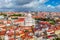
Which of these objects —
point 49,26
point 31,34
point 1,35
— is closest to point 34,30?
point 31,34

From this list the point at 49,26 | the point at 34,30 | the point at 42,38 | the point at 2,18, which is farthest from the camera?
the point at 2,18

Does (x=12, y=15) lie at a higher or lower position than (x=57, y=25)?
higher

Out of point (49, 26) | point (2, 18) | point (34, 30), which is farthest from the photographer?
point (2, 18)

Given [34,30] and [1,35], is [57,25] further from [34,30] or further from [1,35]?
[1,35]

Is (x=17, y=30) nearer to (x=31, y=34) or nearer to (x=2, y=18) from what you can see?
(x=31, y=34)

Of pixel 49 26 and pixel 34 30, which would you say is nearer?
pixel 34 30

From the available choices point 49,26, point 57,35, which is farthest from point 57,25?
point 57,35

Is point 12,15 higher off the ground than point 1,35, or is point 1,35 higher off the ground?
point 12,15

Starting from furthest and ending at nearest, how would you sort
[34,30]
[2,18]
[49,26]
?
[2,18] → [49,26] → [34,30]

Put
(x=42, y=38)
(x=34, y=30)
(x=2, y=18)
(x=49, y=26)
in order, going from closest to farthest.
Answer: (x=42, y=38) → (x=34, y=30) → (x=49, y=26) → (x=2, y=18)
